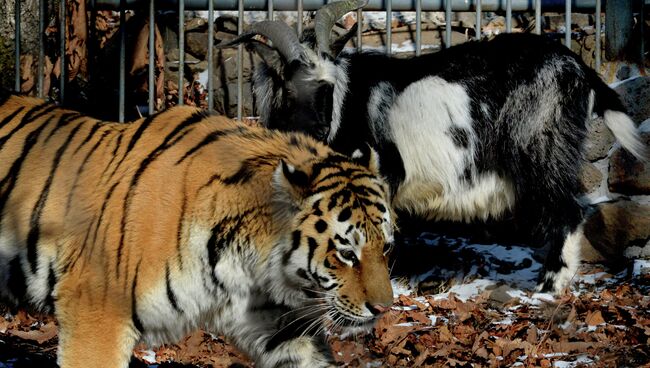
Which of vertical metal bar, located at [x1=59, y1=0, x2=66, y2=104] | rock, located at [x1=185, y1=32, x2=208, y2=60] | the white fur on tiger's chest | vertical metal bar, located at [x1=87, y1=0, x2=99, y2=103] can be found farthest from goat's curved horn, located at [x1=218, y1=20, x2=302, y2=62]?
rock, located at [x1=185, y1=32, x2=208, y2=60]

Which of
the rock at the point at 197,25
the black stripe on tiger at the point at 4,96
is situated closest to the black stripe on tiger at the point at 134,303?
the black stripe on tiger at the point at 4,96

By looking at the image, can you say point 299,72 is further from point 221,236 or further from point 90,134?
point 221,236

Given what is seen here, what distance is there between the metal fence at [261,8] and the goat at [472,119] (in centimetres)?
55

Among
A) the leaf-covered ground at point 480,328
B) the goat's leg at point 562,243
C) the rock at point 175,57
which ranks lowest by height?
the leaf-covered ground at point 480,328

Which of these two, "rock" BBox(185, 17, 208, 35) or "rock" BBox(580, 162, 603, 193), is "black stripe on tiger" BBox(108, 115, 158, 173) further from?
"rock" BBox(185, 17, 208, 35)

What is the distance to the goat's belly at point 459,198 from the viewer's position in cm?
650

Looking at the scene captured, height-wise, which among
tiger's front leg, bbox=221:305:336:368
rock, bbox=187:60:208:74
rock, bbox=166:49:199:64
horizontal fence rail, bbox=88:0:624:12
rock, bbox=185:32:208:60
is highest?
horizontal fence rail, bbox=88:0:624:12

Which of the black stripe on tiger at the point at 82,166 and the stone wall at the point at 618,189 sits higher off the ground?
the black stripe on tiger at the point at 82,166

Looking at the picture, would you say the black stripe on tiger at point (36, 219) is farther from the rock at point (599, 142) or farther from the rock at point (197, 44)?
the rock at point (197, 44)

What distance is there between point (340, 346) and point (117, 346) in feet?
6.40

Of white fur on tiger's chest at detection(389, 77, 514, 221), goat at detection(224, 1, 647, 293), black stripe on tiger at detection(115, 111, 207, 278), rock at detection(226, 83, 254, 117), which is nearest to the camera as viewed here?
black stripe on tiger at detection(115, 111, 207, 278)

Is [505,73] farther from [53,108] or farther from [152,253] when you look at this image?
[152,253]

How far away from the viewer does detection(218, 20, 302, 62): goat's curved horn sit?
659 centimetres

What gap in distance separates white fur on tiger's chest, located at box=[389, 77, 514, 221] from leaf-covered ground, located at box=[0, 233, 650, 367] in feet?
1.84
